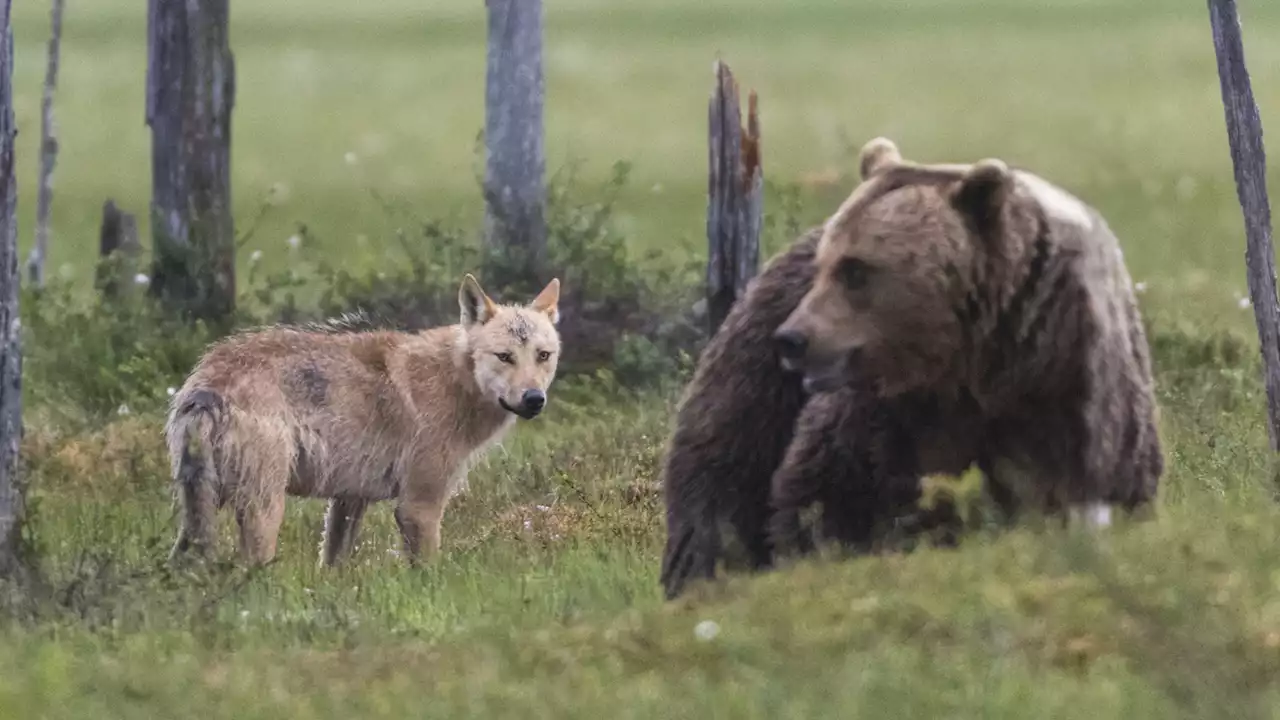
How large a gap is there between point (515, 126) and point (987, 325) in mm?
6911

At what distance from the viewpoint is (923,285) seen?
243 inches

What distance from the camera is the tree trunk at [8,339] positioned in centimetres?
719

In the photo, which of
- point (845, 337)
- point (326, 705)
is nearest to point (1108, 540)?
point (845, 337)

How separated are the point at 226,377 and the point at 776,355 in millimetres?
2784

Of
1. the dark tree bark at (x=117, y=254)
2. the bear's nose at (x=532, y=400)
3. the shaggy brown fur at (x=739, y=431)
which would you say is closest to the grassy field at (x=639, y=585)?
the shaggy brown fur at (x=739, y=431)

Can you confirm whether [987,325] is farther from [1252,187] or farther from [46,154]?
[46,154]

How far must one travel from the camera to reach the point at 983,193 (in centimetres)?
612

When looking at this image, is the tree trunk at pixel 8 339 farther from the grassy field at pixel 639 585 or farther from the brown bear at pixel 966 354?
the brown bear at pixel 966 354

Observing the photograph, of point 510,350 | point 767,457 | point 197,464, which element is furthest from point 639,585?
point 510,350

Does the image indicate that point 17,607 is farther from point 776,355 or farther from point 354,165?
point 354,165

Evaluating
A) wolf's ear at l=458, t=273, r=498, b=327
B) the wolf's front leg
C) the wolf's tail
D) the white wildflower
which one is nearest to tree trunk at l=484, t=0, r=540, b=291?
wolf's ear at l=458, t=273, r=498, b=327

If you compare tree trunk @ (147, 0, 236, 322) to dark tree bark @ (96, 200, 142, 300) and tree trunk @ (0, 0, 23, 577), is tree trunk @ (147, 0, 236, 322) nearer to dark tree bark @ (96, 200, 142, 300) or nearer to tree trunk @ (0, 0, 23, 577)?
dark tree bark @ (96, 200, 142, 300)

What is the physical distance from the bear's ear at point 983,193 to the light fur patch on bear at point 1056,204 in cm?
12

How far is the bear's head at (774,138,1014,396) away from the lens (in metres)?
6.15
